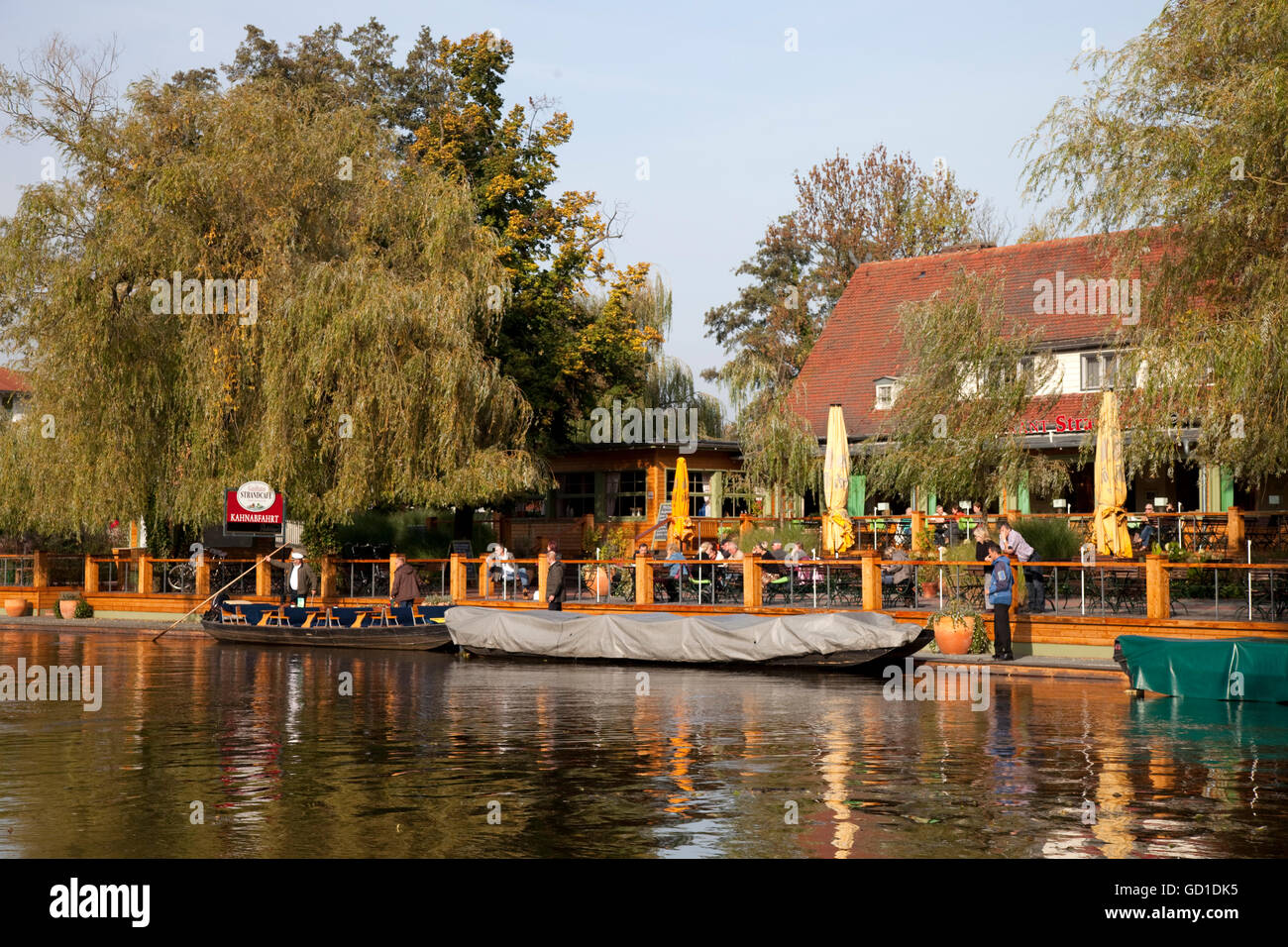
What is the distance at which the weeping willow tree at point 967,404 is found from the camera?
1369 inches

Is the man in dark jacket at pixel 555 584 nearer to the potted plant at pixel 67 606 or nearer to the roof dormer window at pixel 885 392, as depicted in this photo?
the potted plant at pixel 67 606

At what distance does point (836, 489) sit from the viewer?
1167 inches

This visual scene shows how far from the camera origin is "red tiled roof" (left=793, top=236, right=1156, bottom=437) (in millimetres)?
41812

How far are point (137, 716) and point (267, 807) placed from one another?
683cm

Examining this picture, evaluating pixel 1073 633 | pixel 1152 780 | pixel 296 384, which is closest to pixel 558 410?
pixel 296 384

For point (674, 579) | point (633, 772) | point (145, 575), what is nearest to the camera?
point (633, 772)

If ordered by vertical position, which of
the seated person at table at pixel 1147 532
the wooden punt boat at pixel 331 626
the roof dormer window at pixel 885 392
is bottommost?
the wooden punt boat at pixel 331 626

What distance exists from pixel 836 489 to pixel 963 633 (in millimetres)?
6047

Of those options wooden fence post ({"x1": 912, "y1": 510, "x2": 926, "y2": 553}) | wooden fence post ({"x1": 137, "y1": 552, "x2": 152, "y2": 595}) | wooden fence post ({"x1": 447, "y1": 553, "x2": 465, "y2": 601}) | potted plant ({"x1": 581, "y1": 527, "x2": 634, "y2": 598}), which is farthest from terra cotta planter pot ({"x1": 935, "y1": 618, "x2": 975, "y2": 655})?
wooden fence post ({"x1": 137, "y1": 552, "x2": 152, "y2": 595})

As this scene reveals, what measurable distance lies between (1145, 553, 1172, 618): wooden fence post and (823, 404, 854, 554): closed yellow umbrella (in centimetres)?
677

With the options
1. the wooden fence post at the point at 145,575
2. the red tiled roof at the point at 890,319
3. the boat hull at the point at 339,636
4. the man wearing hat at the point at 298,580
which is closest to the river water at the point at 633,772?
the boat hull at the point at 339,636

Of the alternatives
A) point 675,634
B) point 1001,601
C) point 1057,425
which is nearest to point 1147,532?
point 1057,425

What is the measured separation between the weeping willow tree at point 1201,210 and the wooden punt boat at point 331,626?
13771 mm

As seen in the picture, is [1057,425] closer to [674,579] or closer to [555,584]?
[674,579]
